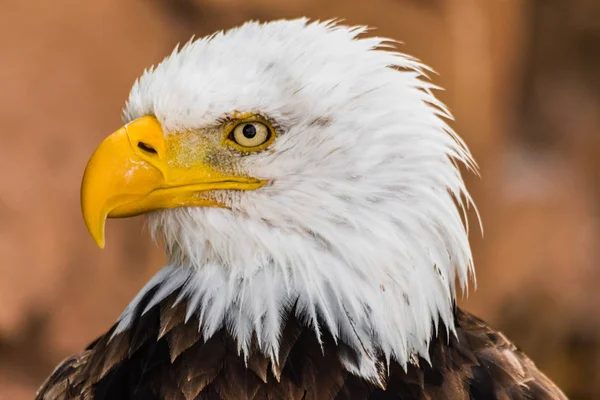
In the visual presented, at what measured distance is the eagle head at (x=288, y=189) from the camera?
139cm

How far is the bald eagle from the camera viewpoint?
4.54ft

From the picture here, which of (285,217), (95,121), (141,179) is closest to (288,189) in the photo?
(285,217)

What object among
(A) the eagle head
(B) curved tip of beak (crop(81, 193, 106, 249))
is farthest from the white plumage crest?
(B) curved tip of beak (crop(81, 193, 106, 249))

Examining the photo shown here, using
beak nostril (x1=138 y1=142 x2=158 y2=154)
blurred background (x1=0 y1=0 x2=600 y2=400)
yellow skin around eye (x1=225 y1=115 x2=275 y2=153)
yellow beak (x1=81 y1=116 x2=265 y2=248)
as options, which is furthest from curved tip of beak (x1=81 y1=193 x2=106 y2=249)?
blurred background (x1=0 y1=0 x2=600 y2=400)

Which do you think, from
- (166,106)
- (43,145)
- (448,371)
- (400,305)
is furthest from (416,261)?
(43,145)

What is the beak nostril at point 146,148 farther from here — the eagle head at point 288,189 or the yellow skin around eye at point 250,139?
the yellow skin around eye at point 250,139

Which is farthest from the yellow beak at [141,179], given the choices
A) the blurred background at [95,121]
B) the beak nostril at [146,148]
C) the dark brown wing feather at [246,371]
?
the blurred background at [95,121]

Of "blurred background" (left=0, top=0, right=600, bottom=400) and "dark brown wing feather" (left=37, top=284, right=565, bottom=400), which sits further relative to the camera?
"blurred background" (left=0, top=0, right=600, bottom=400)

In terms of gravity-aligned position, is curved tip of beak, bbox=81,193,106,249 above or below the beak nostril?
below

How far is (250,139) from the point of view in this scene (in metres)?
1.41

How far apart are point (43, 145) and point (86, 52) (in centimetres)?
45

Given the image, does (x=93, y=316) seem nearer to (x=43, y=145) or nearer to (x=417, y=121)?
(x=43, y=145)

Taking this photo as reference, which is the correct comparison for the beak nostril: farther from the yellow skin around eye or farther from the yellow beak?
the yellow skin around eye

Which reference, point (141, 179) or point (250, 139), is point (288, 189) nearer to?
point (250, 139)
